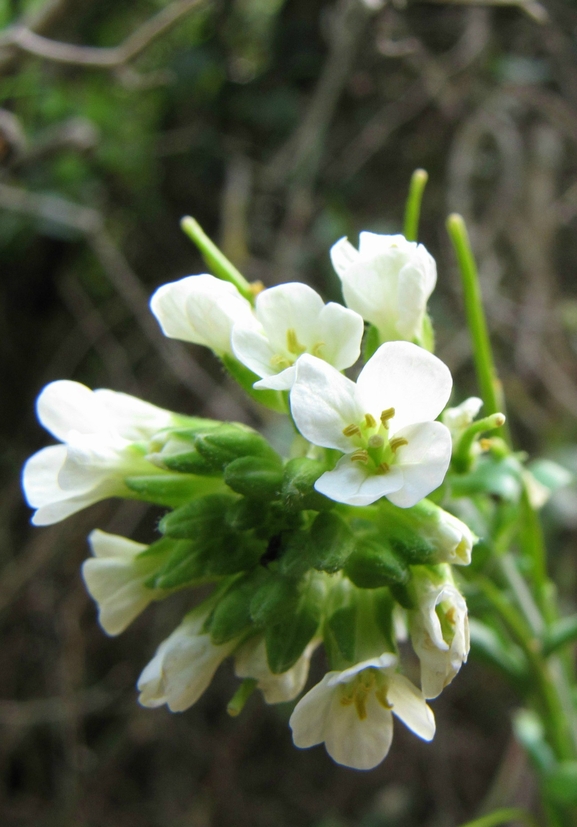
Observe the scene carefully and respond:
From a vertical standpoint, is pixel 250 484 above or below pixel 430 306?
above

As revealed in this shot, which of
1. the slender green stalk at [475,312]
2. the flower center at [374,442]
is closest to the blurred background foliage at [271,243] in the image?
the slender green stalk at [475,312]

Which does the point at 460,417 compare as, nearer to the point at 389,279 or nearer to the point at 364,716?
the point at 389,279

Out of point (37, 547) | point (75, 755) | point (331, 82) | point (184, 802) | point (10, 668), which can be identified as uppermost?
point (331, 82)

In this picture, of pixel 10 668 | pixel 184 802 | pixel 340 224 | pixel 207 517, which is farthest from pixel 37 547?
pixel 207 517

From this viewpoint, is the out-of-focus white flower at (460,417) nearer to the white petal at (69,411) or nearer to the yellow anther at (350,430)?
the yellow anther at (350,430)

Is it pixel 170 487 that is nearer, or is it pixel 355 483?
pixel 355 483

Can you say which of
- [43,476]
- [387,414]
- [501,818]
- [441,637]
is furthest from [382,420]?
[501,818]

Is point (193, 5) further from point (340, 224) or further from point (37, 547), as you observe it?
point (37, 547)

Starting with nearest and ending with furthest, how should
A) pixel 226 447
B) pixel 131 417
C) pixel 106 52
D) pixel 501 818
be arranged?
1. pixel 226 447
2. pixel 131 417
3. pixel 501 818
4. pixel 106 52
